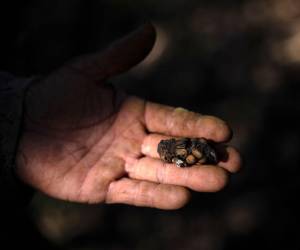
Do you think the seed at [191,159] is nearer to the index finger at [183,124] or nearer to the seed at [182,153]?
the seed at [182,153]

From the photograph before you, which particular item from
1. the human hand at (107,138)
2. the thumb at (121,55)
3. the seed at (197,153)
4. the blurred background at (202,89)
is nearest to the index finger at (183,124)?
the human hand at (107,138)

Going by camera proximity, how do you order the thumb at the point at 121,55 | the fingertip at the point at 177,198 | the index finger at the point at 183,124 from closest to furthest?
the fingertip at the point at 177,198, the index finger at the point at 183,124, the thumb at the point at 121,55

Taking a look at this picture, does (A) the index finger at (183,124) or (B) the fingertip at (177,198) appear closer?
(B) the fingertip at (177,198)

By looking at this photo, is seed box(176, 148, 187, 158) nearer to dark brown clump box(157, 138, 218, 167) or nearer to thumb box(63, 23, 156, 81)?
dark brown clump box(157, 138, 218, 167)

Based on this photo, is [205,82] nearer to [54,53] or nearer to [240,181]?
[240,181]

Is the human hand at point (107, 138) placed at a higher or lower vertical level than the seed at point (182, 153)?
lower

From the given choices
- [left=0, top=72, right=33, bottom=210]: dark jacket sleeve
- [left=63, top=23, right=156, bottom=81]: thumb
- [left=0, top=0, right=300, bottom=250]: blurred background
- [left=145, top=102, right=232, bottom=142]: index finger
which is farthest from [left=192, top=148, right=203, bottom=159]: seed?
[left=0, top=0, right=300, bottom=250]: blurred background

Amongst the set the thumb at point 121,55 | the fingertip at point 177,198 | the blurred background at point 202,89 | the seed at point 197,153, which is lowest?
the blurred background at point 202,89
